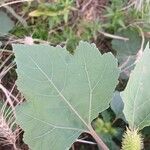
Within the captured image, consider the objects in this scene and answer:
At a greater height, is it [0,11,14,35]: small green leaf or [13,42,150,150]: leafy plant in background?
[0,11,14,35]: small green leaf

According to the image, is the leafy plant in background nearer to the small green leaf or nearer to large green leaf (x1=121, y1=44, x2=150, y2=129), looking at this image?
large green leaf (x1=121, y1=44, x2=150, y2=129)

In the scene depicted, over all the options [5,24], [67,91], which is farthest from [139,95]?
[5,24]

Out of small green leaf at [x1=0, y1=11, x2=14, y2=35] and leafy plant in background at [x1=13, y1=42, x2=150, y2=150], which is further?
small green leaf at [x1=0, y1=11, x2=14, y2=35]

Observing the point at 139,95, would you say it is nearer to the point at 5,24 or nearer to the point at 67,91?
the point at 67,91

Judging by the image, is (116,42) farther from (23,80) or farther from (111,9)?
(23,80)

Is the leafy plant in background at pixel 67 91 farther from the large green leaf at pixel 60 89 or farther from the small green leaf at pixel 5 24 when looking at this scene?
the small green leaf at pixel 5 24

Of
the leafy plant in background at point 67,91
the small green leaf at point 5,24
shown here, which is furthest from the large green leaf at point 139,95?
the small green leaf at point 5,24

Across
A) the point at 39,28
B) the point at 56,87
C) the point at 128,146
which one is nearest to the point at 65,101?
the point at 56,87

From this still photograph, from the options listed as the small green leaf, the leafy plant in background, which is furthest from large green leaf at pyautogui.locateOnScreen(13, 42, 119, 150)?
the small green leaf
